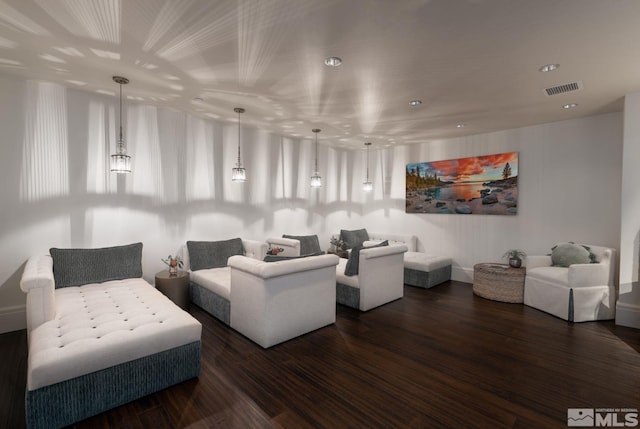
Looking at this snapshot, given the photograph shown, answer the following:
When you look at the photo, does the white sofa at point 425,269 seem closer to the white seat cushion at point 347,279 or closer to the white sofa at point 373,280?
the white sofa at point 373,280

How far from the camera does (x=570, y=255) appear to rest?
415cm

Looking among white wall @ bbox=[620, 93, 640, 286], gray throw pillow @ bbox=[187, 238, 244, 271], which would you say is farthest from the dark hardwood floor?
gray throw pillow @ bbox=[187, 238, 244, 271]

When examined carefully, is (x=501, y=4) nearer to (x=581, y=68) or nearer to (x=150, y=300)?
(x=581, y=68)

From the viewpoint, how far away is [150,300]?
9.61ft

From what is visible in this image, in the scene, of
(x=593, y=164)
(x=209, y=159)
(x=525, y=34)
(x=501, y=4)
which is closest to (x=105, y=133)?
(x=209, y=159)

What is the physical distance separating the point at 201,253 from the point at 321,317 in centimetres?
216

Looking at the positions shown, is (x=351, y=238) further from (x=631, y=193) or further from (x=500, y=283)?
(x=631, y=193)

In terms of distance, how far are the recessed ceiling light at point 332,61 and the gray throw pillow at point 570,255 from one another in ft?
13.6

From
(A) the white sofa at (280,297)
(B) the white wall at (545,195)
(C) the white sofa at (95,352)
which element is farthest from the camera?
(B) the white wall at (545,195)

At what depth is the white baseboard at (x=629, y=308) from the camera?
3551 millimetres

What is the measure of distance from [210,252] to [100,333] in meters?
2.36

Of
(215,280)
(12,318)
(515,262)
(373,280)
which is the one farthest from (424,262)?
(12,318)

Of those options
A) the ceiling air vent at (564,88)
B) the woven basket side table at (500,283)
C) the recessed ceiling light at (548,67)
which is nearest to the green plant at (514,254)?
the woven basket side table at (500,283)

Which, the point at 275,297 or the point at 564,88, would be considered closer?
the point at 275,297
